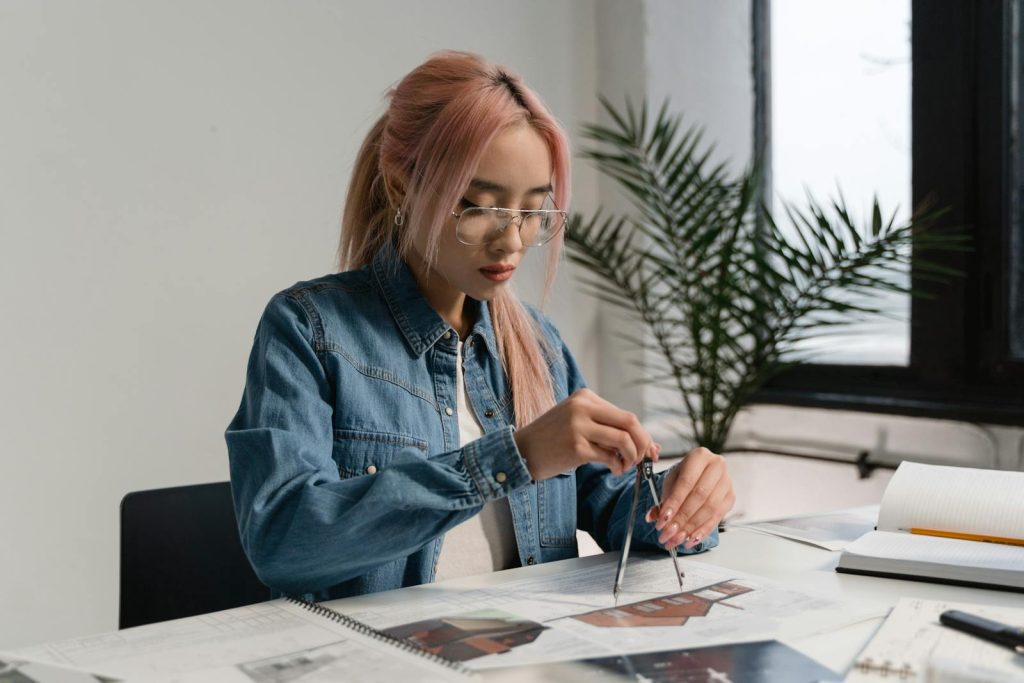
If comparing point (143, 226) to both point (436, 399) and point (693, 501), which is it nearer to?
point (436, 399)

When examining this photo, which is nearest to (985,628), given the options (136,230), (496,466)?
(496,466)

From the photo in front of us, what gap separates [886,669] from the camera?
2.69 ft

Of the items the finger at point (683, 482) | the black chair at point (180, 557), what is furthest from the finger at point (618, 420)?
the black chair at point (180, 557)

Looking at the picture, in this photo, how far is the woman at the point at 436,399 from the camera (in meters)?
1.08

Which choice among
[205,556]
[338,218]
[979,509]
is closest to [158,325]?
[338,218]

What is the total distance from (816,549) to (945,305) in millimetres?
1563

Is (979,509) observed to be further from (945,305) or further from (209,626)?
(945,305)

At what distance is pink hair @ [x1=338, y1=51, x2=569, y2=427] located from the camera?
51.1 inches

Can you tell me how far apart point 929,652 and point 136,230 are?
1854 millimetres

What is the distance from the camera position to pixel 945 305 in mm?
2625

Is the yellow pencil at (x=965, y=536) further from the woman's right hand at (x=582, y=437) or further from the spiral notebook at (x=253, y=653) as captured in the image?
the spiral notebook at (x=253, y=653)

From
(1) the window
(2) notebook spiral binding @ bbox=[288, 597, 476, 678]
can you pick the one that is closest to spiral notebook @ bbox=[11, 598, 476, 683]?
(2) notebook spiral binding @ bbox=[288, 597, 476, 678]

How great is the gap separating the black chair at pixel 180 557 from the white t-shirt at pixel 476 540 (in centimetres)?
33

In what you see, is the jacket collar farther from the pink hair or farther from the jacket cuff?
the jacket cuff
